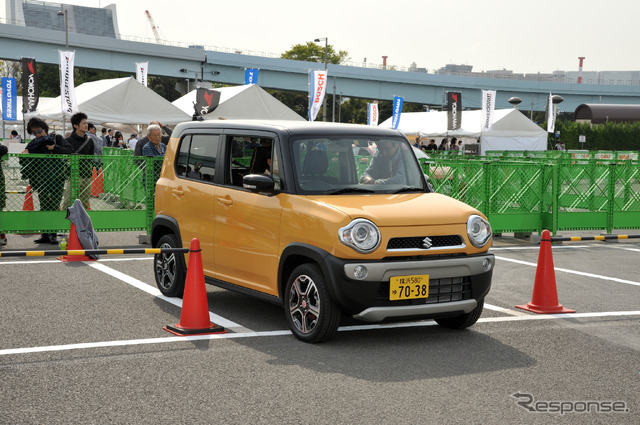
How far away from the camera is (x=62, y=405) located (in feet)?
16.3

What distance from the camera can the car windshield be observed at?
714cm

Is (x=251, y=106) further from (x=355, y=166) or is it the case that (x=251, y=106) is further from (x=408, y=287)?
(x=408, y=287)

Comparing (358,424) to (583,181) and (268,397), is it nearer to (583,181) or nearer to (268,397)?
(268,397)

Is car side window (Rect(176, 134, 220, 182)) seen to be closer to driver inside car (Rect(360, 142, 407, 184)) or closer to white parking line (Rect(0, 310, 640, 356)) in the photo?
driver inside car (Rect(360, 142, 407, 184))

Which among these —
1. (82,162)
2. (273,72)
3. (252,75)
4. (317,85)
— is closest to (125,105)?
(82,162)

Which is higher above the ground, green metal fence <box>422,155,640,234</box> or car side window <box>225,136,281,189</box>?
car side window <box>225,136,281,189</box>

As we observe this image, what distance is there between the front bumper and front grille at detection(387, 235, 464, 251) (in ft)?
0.36

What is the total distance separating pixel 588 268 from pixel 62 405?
880cm

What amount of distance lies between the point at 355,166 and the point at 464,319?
177 cm

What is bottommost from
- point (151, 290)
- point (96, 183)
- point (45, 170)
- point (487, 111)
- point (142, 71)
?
point (151, 290)

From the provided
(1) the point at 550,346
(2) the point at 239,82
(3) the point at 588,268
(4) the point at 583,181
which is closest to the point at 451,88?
(2) the point at 239,82

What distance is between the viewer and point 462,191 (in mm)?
14977

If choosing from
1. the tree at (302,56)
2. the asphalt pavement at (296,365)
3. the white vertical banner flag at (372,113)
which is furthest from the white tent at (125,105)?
the tree at (302,56)

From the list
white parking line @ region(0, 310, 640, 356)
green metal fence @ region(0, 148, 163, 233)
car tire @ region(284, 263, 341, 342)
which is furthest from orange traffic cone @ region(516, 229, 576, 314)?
green metal fence @ region(0, 148, 163, 233)
